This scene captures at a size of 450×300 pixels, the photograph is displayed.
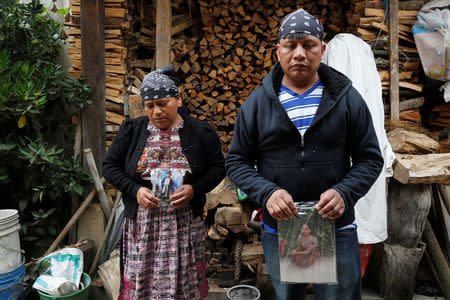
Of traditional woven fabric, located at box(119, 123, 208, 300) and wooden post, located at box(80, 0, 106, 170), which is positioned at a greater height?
wooden post, located at box(80, 0, 106, 170)

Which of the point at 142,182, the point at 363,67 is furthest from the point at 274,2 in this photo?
the point at 142,182

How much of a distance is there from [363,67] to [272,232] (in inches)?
85.9

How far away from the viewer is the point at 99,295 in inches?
135

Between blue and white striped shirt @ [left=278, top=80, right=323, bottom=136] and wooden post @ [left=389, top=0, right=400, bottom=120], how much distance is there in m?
2.32

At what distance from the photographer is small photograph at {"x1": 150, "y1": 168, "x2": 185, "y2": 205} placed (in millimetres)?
2148

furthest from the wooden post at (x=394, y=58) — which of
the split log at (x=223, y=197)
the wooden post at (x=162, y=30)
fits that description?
the wooden post at (x=162, y=30)

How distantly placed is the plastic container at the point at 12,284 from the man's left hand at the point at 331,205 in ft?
9.52

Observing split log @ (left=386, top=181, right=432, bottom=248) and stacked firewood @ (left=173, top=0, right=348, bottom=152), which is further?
stacked firewood @ (left=173, top=0, right=348, bottom=152)

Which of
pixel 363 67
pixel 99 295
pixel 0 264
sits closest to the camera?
pixel 0 264

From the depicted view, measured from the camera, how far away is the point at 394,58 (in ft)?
12.1

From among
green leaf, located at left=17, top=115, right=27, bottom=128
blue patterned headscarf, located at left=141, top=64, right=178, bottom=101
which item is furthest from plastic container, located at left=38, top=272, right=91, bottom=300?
blue patterned headscarf, located at left=141, top=64, right=178, bottom=101

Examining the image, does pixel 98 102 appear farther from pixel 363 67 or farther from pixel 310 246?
pixel 310 246

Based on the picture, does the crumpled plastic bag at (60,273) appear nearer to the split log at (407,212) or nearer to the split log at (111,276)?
the split log at (111,276)

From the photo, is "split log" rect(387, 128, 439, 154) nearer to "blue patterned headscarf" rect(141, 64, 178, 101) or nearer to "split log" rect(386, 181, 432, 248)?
"split log" rect(386, 181, 432, 248)
